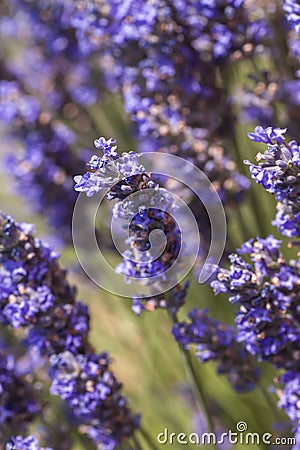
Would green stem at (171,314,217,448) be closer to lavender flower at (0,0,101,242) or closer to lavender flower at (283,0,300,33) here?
lavender flower at (283,0,300,33)

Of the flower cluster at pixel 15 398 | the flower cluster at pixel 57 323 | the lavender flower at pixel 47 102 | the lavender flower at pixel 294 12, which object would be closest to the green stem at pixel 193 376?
the flower cluster at pixel 57 323

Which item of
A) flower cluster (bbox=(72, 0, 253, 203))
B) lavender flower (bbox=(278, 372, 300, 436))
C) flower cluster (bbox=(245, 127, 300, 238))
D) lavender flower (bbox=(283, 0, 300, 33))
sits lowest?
lavender flower (bbox=(278, 372, 300, 436))

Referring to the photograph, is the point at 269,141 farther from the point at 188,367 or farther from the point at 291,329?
the point at 188,367

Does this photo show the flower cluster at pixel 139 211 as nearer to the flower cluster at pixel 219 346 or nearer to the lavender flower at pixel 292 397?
the flower cluster at pixel 219 346

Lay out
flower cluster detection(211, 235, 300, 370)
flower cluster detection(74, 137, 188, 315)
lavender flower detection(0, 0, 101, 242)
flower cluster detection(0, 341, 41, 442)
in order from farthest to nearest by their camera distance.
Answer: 1. lavender flower detection(0, 0, 101, 242)
2. flower cluster detection(0, 341, 41, 442)
3. flower cluster detection(211, 235, 300, 370)
4. flower cluster detection(74, 137, 188, 315)

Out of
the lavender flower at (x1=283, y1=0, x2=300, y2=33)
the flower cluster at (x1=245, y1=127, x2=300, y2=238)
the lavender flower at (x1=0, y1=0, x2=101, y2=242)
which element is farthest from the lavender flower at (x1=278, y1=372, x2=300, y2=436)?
the lavender flower at (x1=0, y1=0, x2=101, y2=242)

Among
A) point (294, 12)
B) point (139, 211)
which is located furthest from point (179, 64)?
point (139, 211)

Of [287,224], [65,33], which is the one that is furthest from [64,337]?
[65,33]
